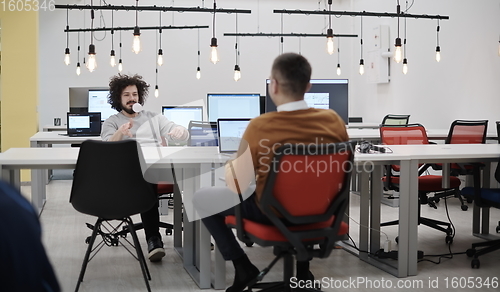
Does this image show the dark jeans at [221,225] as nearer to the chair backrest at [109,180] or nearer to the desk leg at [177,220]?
the chair backrest at [109,180]

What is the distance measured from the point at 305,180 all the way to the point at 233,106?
2526mm

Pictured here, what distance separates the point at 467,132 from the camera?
580 centimetres

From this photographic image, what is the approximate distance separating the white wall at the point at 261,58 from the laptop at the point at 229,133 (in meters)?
5.21

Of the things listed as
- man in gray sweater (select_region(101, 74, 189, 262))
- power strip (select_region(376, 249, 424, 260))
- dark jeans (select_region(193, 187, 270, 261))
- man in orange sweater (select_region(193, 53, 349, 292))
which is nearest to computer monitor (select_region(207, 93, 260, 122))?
man in gray sweater (select_region(101, 74, 189, 262))

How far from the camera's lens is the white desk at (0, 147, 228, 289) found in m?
3.24

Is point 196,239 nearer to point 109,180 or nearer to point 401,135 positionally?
point 109,180

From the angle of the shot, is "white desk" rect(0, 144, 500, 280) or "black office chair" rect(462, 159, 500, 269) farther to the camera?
"black office chair" rect(462, 159, 500, 269)

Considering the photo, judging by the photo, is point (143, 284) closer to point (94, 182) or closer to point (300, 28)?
point (94, 182)

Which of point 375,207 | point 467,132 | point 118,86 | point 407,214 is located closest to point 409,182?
point 407,214

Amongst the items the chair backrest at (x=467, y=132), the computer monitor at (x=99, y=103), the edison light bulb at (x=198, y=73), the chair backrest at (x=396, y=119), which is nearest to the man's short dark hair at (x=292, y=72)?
the chair backrest at (x=467, y=132)

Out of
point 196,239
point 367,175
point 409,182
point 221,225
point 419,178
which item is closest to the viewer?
point 221,225

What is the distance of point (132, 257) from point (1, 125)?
14.8ft

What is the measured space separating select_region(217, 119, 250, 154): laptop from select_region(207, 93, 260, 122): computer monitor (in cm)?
84

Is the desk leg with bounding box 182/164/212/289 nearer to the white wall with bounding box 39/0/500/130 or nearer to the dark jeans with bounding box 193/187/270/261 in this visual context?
the dark jeans with bounding box 193/187/270/261
